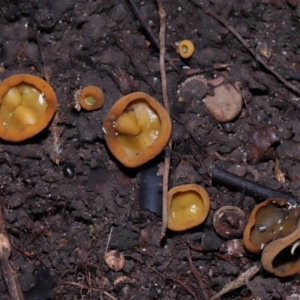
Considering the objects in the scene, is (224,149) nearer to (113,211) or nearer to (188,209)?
(188,209)

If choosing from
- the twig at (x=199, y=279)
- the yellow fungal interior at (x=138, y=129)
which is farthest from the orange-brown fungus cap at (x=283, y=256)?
the yellow fungal interior at (x=138, y=129)

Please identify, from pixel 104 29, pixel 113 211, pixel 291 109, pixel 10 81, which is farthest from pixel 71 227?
pixel 291 109

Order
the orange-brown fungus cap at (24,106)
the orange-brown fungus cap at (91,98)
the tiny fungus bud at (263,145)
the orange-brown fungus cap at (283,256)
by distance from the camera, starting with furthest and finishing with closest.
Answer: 1. the tiny fungus bud at (263,145)
2. the orange-brown fungus cap at (91,98)
3. the orange-brown fungus cap at (24,106)
4. the orange-brown fungus cap at (283,256)

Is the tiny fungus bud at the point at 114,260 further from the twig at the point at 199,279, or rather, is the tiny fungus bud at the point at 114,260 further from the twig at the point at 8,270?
the twig at the point at 8,270

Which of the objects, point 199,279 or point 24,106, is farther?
point 199,279

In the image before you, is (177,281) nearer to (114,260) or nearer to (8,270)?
(114,260)

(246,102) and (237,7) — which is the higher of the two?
(237,7)

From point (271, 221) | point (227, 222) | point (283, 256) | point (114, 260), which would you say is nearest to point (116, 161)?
point (114, 260)
